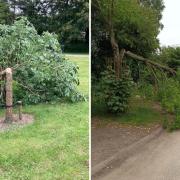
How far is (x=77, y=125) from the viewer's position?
308cm

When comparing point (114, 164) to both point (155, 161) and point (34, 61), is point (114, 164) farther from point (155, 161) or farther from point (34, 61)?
point (34, 61)

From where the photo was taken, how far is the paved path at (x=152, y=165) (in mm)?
3469

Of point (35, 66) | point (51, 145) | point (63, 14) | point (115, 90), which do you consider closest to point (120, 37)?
point (115, 90)

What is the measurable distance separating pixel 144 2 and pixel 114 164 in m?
5.75

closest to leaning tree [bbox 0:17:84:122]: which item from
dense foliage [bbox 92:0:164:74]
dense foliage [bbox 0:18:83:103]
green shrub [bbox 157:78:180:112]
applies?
dense foliage [bbox 0:18:83:103]

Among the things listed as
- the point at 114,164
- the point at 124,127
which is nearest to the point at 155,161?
the point at 114,164

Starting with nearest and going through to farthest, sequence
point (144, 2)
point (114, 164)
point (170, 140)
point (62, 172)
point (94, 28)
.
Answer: point (62, 172) < point (114, 164) < point (170, 140) < point (94, 28) < point (144, 2)

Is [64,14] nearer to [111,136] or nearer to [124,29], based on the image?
[111,136]

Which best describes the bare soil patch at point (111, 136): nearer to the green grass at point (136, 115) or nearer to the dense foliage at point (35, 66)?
the green grass at point (136, 115)

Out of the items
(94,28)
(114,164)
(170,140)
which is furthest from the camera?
(94,28)

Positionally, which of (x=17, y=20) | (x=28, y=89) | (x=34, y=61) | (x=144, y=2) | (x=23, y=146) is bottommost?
(x=23, y=146)

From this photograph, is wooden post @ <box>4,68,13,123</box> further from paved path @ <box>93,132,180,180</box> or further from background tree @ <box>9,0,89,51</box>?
paved path @ <box>93,132,180,180</box>

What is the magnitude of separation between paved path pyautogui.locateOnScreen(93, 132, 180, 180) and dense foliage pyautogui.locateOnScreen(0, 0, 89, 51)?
1.19 meters

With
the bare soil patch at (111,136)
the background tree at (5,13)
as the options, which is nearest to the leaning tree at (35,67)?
the background tree at (5,13)
